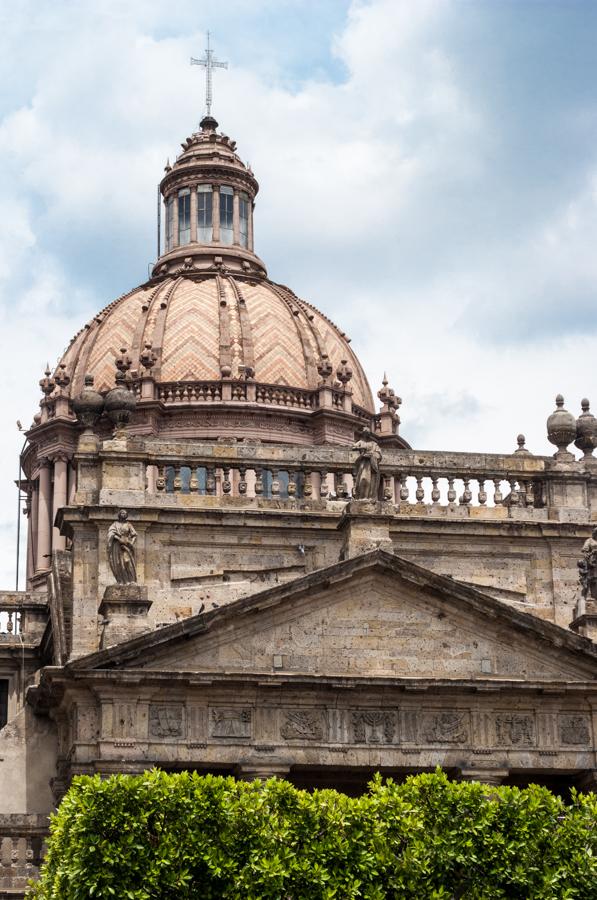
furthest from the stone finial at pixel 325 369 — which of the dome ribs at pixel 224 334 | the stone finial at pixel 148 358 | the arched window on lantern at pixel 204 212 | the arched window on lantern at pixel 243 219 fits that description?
the arched window on lantern at pixel 204 212

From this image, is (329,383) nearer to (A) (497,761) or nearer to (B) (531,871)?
(A) (497,761)

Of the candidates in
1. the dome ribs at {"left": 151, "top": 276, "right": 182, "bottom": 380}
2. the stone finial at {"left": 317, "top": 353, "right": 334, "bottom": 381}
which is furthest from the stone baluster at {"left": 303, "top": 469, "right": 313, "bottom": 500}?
the stone finial at {"left": 317, "top": 353, "right": 334, "bottom": 381}

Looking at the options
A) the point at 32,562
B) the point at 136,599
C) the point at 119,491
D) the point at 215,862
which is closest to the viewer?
the point at 215,862

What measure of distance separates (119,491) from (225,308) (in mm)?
22015

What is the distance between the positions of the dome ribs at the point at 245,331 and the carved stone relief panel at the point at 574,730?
77.2 feet

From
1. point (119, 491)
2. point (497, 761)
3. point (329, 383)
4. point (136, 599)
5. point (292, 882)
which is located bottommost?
point (292, 882)

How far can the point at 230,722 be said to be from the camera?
40750 mm

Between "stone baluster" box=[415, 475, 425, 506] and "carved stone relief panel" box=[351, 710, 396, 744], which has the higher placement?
"stone baluster" box=[415, 475, 425, 506]

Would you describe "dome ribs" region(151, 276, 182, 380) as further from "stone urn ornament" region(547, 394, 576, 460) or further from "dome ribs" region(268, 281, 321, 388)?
"stone urn ornament" region(547, 394, 576, 460)

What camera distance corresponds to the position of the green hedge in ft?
110

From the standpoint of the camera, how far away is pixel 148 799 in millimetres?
34156

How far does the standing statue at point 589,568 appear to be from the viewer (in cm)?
4300

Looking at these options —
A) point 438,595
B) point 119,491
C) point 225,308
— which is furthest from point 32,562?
point 438,595

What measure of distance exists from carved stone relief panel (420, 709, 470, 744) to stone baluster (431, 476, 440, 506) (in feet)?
18.3
